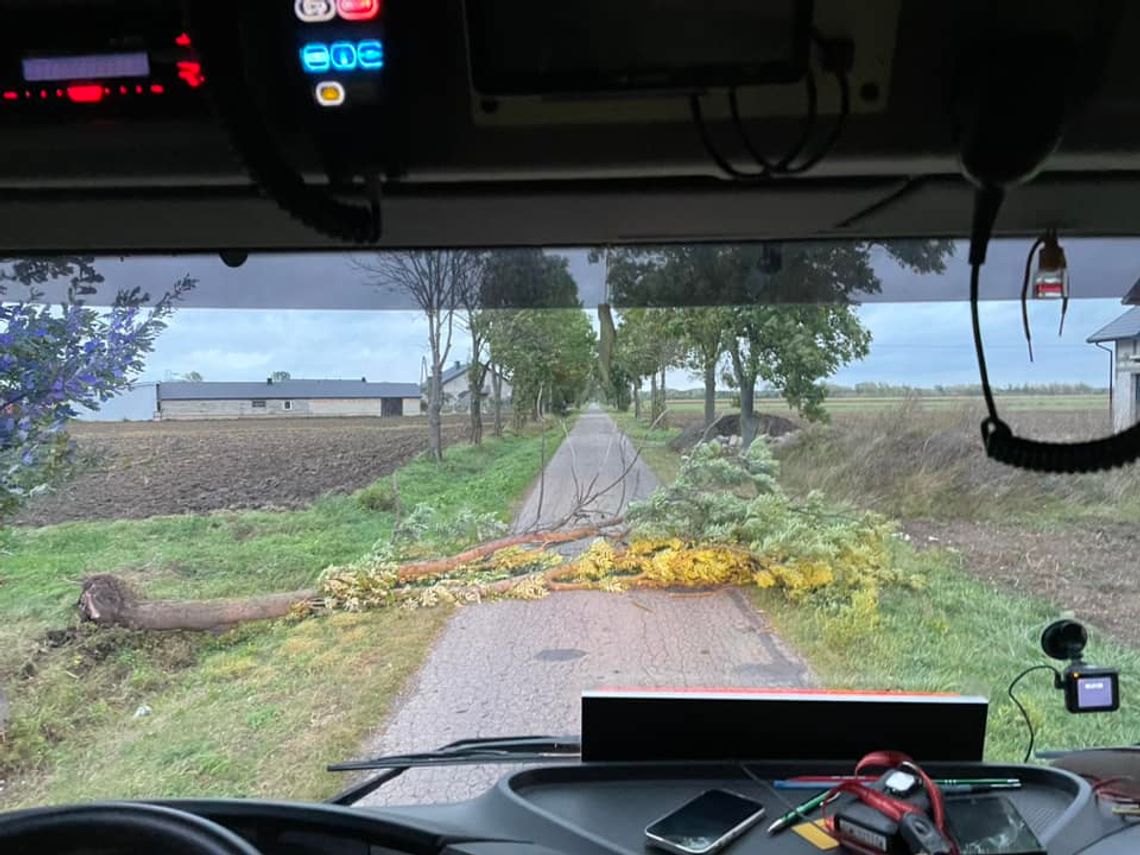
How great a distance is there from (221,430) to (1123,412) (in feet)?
5.99

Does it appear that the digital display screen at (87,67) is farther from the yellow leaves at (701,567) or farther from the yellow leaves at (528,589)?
the yellow leaves at (701,567)

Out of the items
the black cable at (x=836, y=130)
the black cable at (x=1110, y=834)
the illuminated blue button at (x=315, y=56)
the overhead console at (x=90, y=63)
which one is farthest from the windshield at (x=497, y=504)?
the illuminated blue button at (x=315, y=56)

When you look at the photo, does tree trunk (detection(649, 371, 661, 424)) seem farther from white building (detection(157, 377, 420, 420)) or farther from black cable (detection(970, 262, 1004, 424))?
black cable (detection(970, 262, 1004, 424))

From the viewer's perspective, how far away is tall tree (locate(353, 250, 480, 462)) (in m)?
1.54

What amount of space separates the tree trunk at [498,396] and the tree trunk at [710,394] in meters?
0.46

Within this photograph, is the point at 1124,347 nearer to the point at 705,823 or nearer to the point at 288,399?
the point at 705,823

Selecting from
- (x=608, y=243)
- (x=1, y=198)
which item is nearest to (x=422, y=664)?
(x=608, y=243)

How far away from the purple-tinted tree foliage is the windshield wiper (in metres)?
0.94

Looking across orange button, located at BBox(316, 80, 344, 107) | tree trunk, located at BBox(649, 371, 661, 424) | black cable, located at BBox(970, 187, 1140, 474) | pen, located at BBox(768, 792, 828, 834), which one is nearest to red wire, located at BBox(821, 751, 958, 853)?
pen, located at BBox(768, 792, 828, 834)

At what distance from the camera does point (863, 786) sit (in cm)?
137

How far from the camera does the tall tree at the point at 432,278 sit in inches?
60.8

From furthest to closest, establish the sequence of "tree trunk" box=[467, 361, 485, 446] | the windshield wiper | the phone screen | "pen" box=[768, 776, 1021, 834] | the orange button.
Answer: "tree trunk" box=[467, 361, 485, 446] → the windshield wiper → "pen" box=[768, 776, 1021, 834] → the phone screen → the orange button

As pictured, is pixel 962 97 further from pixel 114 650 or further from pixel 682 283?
pixel 114 650

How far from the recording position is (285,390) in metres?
1.70
